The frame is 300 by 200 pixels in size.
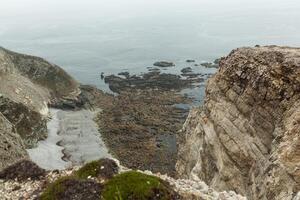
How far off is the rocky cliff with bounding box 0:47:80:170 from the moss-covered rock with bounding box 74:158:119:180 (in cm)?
1408

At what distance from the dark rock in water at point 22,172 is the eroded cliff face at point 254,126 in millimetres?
9787

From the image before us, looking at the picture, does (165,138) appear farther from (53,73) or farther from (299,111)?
(299,111)

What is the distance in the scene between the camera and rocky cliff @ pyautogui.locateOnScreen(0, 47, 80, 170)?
1464 inches

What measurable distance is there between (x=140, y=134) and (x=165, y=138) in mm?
3235

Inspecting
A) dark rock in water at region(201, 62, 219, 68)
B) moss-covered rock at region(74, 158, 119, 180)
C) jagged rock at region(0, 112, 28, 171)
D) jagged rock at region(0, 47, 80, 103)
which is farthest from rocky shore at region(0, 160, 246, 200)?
dark rock in water at region(201, 62, 219, 68)

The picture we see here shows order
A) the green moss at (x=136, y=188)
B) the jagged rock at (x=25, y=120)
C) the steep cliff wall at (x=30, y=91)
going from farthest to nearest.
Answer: the steep cliff wall at (x=30, y=91) → the jagged rock at (x=25, y=120) → the green moss at (x=136, y=188)

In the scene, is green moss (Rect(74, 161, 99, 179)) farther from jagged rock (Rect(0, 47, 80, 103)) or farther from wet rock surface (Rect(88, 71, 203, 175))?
jagged rock (Rect(0, 47, 80, 103))

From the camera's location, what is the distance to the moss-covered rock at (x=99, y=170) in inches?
739

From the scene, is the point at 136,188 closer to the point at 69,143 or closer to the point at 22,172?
the point at 22,172

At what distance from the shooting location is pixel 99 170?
1898 centimetres

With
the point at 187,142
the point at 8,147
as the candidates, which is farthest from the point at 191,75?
the point at 8,147

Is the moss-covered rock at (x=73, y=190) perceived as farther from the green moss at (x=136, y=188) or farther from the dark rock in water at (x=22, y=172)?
the dark rock in water at (x=22, y=172)

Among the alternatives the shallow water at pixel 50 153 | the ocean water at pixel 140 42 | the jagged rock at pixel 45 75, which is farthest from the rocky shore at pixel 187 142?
the ocean water at pixel 140 42

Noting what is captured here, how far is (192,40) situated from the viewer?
153 metres
